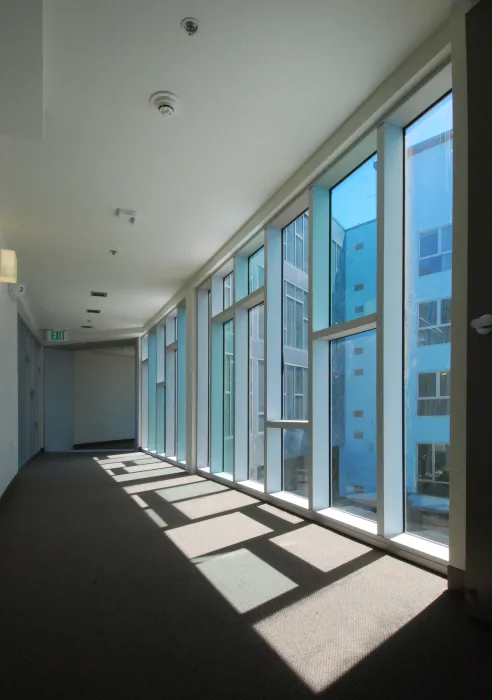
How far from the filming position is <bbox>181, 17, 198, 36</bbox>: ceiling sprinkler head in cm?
277

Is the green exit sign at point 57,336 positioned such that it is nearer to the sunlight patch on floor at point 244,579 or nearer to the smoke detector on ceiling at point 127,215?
the smoke detector on ceiling at point 127,215

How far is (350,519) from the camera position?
4.07 metres

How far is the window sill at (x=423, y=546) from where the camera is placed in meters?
3.01

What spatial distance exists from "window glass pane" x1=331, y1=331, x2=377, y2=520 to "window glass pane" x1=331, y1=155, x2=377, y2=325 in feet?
1.07

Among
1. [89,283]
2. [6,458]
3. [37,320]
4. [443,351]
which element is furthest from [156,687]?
[37,320]

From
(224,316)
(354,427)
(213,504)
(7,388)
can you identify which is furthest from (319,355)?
(7,388)

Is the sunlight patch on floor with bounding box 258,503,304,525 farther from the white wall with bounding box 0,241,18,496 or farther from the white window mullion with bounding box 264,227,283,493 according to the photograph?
the white wall with bounding box 0,241,18,496

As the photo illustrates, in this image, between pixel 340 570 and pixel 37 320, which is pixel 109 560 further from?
pixel 37 320

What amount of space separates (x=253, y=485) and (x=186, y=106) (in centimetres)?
440

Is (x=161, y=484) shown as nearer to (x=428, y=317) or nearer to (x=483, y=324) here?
(x=428, y=317)

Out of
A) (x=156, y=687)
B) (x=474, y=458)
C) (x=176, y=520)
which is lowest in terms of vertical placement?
(x=176, y=520)

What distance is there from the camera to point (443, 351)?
3.21m

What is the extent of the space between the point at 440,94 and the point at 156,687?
11.9 ft

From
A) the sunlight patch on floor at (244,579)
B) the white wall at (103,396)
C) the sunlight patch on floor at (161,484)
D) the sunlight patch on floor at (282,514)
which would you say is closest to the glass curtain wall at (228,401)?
the sunlight patch on floor at (161,484)
